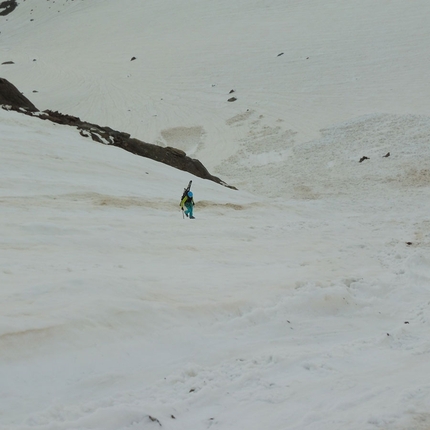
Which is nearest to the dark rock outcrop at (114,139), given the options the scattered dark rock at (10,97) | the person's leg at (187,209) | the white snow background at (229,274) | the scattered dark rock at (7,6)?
the scattered dark rock at (10,97)

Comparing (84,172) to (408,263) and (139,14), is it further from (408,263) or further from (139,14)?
(139,14)

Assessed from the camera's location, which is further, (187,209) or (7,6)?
(7,6)

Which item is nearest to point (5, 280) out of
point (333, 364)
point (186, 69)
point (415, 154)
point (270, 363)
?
point (270, 363)

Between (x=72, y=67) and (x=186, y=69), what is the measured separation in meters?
13.5

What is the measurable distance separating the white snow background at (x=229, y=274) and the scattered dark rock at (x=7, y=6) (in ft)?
171

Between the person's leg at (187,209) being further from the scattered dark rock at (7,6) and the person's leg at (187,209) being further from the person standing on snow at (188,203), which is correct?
the scattered dark rock at (7,6)

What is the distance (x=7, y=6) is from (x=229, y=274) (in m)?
80.1

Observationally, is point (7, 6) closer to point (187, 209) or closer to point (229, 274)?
point (187, 209)

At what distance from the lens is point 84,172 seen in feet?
51.3

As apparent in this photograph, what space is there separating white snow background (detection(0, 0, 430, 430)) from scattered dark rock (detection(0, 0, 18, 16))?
52.1 metres

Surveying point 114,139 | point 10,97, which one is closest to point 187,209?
point 114,139

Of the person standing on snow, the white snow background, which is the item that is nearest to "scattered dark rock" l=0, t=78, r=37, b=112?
the white snow background

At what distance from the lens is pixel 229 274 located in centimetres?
838

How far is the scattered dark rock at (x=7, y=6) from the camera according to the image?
7400cm
